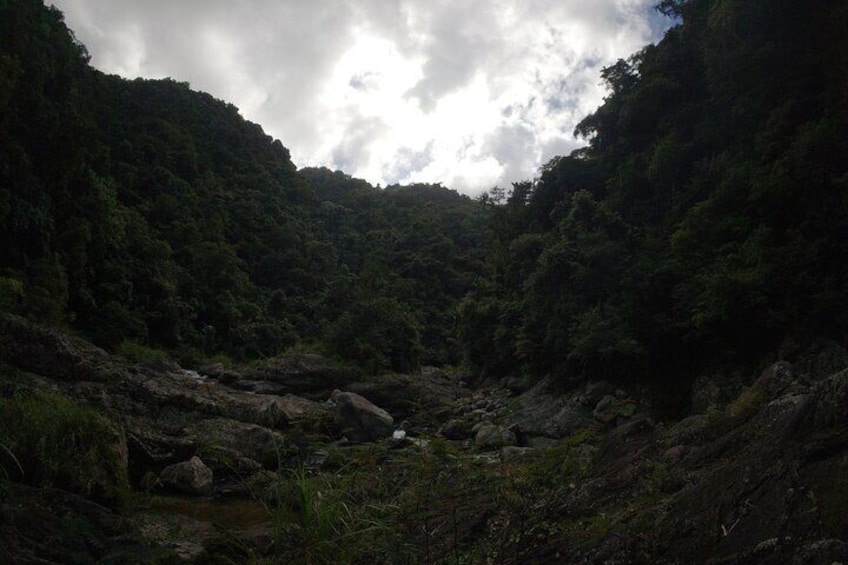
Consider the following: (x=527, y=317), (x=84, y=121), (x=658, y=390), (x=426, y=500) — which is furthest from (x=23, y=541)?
(x=84, y=121)

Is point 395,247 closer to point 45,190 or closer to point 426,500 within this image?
point 45,190

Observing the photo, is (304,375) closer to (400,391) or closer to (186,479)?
(400,391)

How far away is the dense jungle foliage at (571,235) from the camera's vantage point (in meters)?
12.6

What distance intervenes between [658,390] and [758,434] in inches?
473

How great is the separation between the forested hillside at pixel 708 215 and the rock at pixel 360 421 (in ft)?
18.9

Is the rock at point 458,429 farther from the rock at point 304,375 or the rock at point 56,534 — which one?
the rock at point 56,534

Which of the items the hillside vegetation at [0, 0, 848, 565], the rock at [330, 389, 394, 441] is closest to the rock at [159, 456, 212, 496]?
the hillside vegetation at [0, 0, 848, 565]

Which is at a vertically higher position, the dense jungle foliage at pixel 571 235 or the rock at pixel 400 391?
the dense jungle foliage at pixel 571 235

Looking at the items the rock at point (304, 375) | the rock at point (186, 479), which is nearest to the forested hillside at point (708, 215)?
the rock at point (304, 375)

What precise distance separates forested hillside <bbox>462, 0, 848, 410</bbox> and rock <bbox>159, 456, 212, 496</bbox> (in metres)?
Result: 10.5

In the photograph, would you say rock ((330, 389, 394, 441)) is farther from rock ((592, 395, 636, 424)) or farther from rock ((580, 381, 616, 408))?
rock ((580, 381, 616, 408))

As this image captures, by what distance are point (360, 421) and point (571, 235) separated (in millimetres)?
9261

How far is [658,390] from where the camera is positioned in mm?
15375

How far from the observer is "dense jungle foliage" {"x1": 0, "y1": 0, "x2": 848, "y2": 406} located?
1260cm
